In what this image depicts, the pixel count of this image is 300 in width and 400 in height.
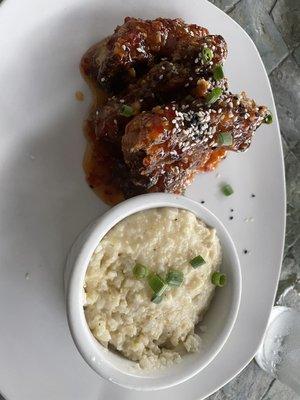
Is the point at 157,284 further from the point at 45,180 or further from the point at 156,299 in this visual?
the point at 45,180

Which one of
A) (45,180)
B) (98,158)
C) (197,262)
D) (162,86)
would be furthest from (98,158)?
(197,262)

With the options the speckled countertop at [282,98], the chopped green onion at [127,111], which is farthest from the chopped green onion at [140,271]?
the speckled countertop at [282,98]

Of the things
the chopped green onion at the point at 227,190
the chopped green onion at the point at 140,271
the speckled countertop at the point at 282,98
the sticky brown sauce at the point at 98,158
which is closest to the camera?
the chopped green onion at the point at 140,271

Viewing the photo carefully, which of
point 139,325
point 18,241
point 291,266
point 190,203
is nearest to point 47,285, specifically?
point 18,241

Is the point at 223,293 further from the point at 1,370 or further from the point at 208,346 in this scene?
the point at 1,370

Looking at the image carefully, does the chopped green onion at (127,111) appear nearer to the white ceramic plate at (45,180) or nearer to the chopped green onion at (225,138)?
the white ceramic plate at (45,180)
